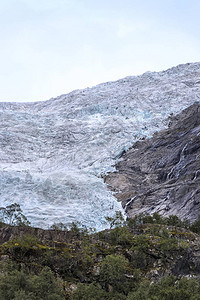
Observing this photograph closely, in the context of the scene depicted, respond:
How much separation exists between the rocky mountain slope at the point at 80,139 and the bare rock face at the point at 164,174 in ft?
7.09

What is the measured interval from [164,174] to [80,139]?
70.8ft

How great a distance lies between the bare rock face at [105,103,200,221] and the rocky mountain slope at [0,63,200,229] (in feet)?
7.09

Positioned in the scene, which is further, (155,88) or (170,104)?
(155,88)

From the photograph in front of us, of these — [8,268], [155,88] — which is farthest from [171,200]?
[155,88]

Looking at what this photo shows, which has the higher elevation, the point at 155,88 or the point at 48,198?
the point at 155,88

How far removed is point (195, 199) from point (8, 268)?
72.7 feet

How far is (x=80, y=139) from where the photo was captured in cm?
6606

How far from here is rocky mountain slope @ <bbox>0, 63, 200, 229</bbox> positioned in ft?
142

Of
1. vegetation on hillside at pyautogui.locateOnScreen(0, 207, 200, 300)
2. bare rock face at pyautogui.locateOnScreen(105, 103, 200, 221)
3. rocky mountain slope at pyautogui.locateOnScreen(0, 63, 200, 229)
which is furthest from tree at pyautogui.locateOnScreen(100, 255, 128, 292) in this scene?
rocky mountain slope at pyautogui.locateOnScreen(0, 63, 200, 229)

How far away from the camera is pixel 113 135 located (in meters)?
63.8

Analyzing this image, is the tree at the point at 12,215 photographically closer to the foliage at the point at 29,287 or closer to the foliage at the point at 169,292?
the foliage at the point at 29,287

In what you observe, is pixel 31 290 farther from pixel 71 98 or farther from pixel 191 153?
pixel 71 98

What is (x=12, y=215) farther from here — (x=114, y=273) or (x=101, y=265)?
(x=114, y=273)

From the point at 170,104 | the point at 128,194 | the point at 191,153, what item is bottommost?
the point at 128,194
